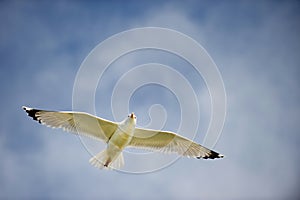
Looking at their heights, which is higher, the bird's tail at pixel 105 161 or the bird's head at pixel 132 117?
the bird's head at pixel 132 117

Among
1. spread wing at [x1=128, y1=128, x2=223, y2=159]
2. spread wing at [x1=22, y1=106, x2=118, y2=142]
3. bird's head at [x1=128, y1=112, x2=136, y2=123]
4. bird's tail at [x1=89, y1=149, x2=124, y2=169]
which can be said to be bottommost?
bird's tail at [x1=89, y1=149, x2=124, y2=169]

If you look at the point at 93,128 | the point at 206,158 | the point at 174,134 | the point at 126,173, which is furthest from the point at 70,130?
the point at 206,158

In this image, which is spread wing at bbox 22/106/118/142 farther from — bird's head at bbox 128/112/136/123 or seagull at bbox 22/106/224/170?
bird's head at bbox 128/112/136/123

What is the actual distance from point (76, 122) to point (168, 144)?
6.77ft

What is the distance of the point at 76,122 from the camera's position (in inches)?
423

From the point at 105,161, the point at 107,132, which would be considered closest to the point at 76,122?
the point at 107,132

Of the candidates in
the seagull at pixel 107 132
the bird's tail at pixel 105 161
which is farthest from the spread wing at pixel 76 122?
the bird's tail at pixel 105 161

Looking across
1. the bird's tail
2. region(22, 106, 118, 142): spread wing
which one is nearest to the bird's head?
region(22, 106, 118, 142): spread wing

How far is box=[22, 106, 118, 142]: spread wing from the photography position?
10.6m

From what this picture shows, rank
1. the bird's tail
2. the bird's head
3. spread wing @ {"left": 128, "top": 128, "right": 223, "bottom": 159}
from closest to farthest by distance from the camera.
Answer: the bird's head → the bird's tail → spread wing @ {"left": 128, "top": 128, "right": 223, "bottom": 159}

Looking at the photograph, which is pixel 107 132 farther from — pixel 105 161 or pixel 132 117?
pixel 132 117

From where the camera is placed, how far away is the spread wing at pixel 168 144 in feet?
36.5

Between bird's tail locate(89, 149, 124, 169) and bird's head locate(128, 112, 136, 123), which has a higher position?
bird's head locate(128, 112, 136, 123)

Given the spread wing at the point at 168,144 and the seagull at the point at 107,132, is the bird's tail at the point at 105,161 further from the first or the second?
the spread wing at the point at 168,144
